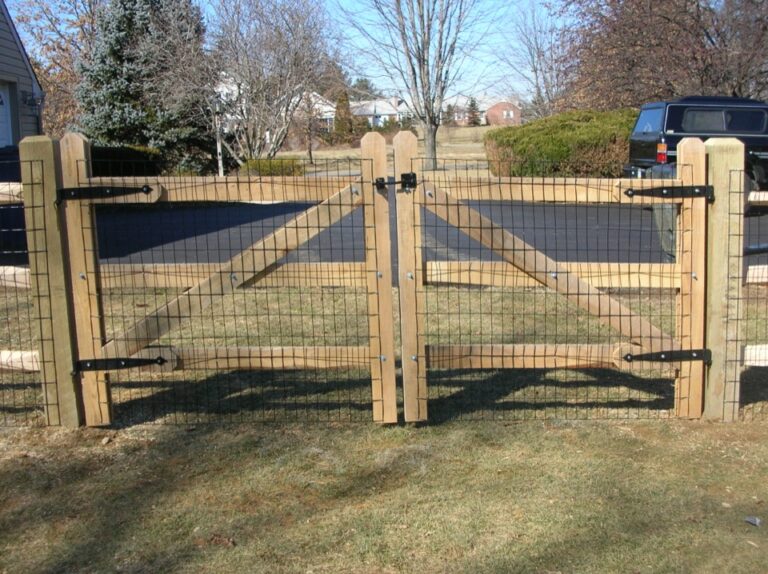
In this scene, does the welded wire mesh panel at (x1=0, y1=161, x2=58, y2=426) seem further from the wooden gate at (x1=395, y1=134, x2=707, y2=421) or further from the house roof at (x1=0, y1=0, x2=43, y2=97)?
the house roof at (x1=0, y1=0, x2=43, y2=97)

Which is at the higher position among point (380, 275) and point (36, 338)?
point (380, 275)

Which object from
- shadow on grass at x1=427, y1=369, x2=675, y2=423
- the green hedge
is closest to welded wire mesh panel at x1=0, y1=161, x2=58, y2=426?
shadow on grass at x1=427, y1=369, x2=675, y2=423

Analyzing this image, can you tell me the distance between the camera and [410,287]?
15.4 ft

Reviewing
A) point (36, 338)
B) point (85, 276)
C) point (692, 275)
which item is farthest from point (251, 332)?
point (692, 275)

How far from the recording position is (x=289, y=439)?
4723 millimetres

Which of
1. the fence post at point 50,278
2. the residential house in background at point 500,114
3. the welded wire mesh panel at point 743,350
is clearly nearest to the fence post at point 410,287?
the welded wire mesh panel at point 743,350

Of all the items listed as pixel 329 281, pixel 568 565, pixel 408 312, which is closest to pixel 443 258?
pixel 329 281

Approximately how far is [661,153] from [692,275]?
42.4 ft

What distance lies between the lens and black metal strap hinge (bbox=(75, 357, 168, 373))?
4.77m

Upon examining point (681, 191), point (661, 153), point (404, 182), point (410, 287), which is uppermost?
point (661, 153)

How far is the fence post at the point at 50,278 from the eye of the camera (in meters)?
4.63

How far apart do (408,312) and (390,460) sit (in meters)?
0.85

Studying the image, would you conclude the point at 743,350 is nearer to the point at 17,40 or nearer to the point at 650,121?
the point at 650,121

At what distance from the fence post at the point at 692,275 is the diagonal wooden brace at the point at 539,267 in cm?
15
